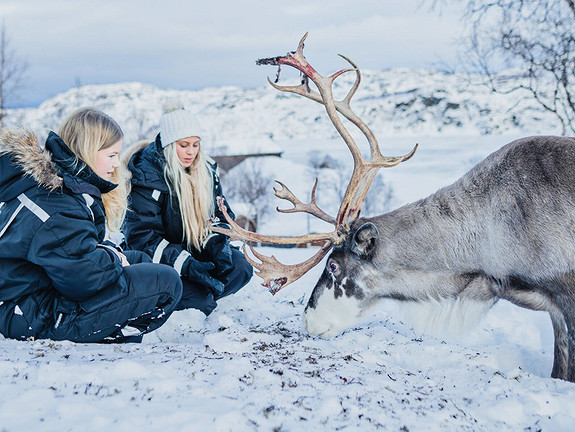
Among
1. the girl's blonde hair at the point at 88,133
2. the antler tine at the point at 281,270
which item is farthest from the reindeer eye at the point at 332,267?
the girl's blonde hair at the point at 88,133

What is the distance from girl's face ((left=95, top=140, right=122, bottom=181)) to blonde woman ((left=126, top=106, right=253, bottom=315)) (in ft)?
3.06

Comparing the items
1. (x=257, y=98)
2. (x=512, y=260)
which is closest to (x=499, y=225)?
(x=512, y=260)

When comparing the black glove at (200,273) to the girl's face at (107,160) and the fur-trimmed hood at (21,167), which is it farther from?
the fur-trimmed hood at (21,167)

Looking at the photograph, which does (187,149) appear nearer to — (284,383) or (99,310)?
(99,310)

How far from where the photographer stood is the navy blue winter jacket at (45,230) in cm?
271

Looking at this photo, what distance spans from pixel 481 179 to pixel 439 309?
39.2 inches

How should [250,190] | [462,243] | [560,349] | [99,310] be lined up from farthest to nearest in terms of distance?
[250,190] < [462,243] < [560,349] < [99,310]

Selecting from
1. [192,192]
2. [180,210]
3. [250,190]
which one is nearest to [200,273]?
[180,210]

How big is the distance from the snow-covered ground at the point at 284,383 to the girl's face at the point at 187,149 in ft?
4.48

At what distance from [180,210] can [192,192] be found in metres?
0.19

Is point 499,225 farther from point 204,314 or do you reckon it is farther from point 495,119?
point 495,119

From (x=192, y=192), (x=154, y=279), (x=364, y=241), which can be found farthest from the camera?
(x=192, y=192)

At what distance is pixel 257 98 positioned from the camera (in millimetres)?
173625

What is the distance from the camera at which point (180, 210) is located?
4297 millimetres
